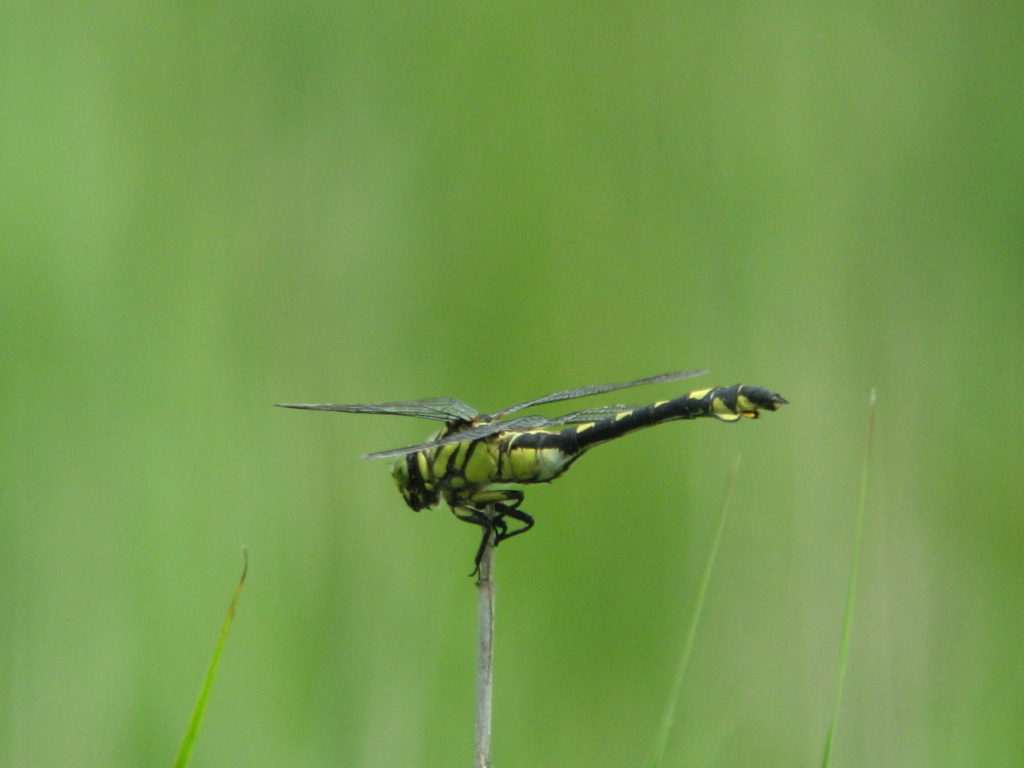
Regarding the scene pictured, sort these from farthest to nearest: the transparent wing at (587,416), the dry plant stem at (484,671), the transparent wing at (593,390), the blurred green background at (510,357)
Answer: the blurred green background at (510,357) < the transparent wing at (587,416) < the transparent wing at (593,390) < the dry plant stem at (484,671)

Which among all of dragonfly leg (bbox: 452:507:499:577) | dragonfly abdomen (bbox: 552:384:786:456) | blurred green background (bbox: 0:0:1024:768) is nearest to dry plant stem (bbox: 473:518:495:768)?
dragonfly leg (bbox: 452:507:499:577)

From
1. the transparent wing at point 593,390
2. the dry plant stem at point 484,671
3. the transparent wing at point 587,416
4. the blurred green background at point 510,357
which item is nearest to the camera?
the dry plant stem at point 484,671

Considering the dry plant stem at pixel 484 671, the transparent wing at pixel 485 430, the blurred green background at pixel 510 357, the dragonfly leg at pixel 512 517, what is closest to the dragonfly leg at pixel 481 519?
the dragonfly leg at pixel 512 517

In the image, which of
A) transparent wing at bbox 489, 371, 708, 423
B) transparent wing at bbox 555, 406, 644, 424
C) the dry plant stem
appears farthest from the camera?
transparent wing at bbox 555, 406, 644, 424

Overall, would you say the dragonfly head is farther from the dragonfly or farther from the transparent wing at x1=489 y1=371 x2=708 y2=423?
the transparent wing at x1=489 y1=371 x2=708 y2=423

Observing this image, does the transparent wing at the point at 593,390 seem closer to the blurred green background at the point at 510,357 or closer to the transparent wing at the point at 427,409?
the transparent wing at the point at 427,409

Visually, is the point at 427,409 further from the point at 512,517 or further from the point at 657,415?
the point at 657,415

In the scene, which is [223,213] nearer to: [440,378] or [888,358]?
[440,378]

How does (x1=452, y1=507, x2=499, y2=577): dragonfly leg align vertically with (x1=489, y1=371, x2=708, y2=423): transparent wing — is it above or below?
below

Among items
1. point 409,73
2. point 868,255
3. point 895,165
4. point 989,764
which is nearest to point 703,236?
point 868,255
